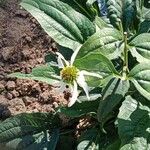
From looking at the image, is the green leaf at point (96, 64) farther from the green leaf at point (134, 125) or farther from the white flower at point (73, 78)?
the green leaf at point (134, 125)

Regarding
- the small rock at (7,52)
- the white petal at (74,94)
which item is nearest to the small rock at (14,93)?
the small rock at (7,52)

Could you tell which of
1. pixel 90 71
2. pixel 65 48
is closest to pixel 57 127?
pixel 65 48

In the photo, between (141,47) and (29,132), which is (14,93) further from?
(141,47)

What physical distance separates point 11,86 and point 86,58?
755mm

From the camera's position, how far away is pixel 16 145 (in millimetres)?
1985

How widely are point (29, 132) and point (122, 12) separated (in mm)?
616

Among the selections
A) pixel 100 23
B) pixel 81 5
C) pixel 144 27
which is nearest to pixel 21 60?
pixel 81 5

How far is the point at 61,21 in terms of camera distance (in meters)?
1.94

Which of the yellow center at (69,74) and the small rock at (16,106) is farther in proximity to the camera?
the small rock at (16,106)

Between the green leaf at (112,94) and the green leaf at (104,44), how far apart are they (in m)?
0.11

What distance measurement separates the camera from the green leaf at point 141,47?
70.7 inches

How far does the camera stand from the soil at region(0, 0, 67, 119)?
2.27 metres

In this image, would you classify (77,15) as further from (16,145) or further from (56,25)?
(16,145)

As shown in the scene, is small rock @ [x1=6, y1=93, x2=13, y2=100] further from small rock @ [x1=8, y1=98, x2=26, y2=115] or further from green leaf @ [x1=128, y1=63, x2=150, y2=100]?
green leaf @ [x1=128, y1=63, x2=150, y2=100]
